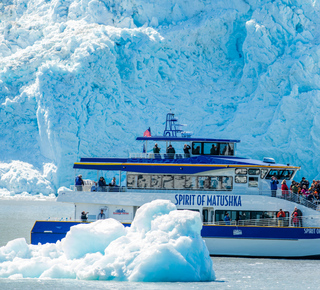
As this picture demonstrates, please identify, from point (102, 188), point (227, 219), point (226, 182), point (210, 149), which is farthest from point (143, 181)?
point (227, 219)

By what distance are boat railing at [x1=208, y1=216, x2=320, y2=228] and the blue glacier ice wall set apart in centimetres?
1753

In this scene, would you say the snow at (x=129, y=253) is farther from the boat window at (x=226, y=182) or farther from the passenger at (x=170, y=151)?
the passenger at (x=170, y=151)

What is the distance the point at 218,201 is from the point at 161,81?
21.1 meters

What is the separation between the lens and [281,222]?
1748cm

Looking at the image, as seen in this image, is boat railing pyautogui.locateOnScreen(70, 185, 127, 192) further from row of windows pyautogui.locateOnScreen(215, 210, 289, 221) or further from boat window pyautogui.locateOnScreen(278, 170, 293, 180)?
boat window pyautogui.locateOnScreen(278, 170, 293, 180)

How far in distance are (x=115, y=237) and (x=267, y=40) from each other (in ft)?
84.6

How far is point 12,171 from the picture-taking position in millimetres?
37062

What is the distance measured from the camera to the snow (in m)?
12.0

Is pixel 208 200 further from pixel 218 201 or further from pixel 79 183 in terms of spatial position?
pixel 79 183

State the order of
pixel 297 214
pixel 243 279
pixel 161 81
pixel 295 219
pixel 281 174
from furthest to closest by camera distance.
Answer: pixel 161 81 < pixel 281 174 < pixel 297 214 < pixel 295 219 < pixel 243 279

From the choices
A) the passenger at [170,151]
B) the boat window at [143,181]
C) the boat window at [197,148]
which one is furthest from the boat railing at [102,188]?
the boat window at [197,148]

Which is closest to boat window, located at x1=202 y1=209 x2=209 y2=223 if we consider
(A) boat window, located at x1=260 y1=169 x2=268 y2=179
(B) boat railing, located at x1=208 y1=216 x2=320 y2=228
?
(B) boat railing, located at x1=208 y1=216 x2=320 y2=228

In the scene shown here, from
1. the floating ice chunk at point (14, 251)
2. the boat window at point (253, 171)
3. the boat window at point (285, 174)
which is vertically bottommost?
the floating ice chunk at point (14, 251)

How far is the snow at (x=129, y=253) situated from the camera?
12.0 metres
